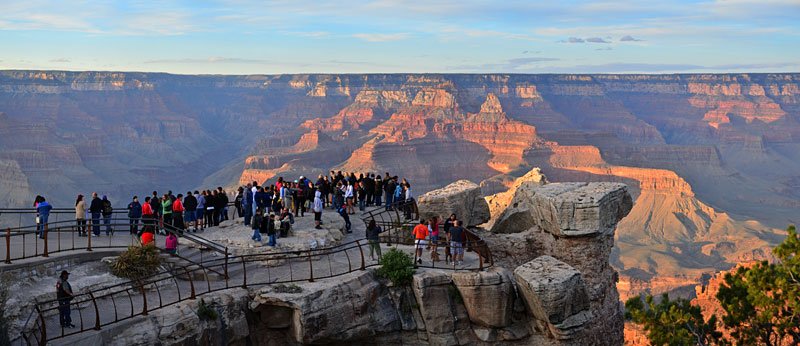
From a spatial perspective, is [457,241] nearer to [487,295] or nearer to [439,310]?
[487,295]

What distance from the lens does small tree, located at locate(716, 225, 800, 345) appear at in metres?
17.4

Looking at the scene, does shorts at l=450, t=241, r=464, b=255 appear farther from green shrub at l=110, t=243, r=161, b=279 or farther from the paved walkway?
green shrub at l=110, t=243, r=161, b=279

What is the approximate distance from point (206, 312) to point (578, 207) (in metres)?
11.3

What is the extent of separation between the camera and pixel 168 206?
2464 centimetres

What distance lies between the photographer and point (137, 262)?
20391mm

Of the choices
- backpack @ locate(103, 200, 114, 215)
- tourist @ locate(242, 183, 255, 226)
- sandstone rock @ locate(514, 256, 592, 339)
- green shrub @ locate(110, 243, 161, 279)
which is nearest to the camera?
sandstone rock @ locate(514, 256, 592, 339)

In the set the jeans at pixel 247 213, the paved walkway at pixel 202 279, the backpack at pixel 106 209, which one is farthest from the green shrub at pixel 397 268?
the backpack at pixel 106 209

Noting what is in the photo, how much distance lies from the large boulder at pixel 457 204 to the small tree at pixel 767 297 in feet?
30.6

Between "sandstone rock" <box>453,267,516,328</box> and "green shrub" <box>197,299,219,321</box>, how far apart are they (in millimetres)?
6605

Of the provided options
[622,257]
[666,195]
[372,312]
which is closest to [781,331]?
[372,312]

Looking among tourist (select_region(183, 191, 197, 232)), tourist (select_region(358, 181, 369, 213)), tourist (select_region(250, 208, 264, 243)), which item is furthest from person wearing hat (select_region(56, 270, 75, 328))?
tourist (select_region(358, 181, 369, 213))

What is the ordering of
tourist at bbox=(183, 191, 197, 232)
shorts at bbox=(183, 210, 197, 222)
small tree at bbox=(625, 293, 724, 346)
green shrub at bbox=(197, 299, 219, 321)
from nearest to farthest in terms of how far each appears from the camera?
green shrub at bbox=(197, 299, 219, 321), small tree at bbox=(625, 293, 724, 346), tourist at bbox=(183, 191, 197, 232), shorts at bbox=(183, 210, 197, 222)

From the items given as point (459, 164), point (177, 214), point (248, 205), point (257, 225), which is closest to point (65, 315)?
point (257, 225)

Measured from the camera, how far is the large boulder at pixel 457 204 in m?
26.0
